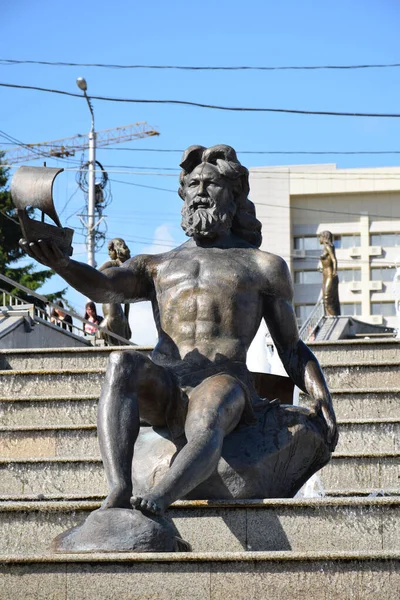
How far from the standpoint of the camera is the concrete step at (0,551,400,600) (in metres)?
4.73

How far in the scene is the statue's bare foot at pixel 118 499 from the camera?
5.27 metres

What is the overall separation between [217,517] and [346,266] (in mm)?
69655

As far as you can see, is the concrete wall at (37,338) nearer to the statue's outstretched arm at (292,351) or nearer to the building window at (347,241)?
the statue's outstretched arm at (292,351)

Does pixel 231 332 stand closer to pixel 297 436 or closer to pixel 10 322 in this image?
pixel 297 436

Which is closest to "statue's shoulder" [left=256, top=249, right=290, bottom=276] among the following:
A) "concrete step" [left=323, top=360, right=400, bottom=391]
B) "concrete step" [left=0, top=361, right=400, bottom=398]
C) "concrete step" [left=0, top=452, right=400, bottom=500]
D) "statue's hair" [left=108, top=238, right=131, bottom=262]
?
"concrete step" [left=0, top=452, right=400, bottom=500]

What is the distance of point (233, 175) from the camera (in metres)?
6.63

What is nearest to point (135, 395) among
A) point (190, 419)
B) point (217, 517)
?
point (190, 419)

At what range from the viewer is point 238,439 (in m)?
6.16

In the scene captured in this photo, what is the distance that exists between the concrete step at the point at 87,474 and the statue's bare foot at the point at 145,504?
10.2 feet

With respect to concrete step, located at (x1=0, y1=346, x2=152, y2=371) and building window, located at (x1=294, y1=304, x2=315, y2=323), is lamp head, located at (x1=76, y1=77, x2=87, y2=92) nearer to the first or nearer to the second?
concrete step, located at (x1=0, y1=346, x2=152, y2=371)

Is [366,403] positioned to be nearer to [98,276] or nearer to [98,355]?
[98,355]

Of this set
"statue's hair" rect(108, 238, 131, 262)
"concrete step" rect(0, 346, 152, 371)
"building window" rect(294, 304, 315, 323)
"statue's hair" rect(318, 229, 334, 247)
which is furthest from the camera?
"building window" rect(294, 304, 315, 323)

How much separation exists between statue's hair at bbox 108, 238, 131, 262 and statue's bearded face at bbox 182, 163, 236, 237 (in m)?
12.3

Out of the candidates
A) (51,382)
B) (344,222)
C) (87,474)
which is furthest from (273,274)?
(344,222)
